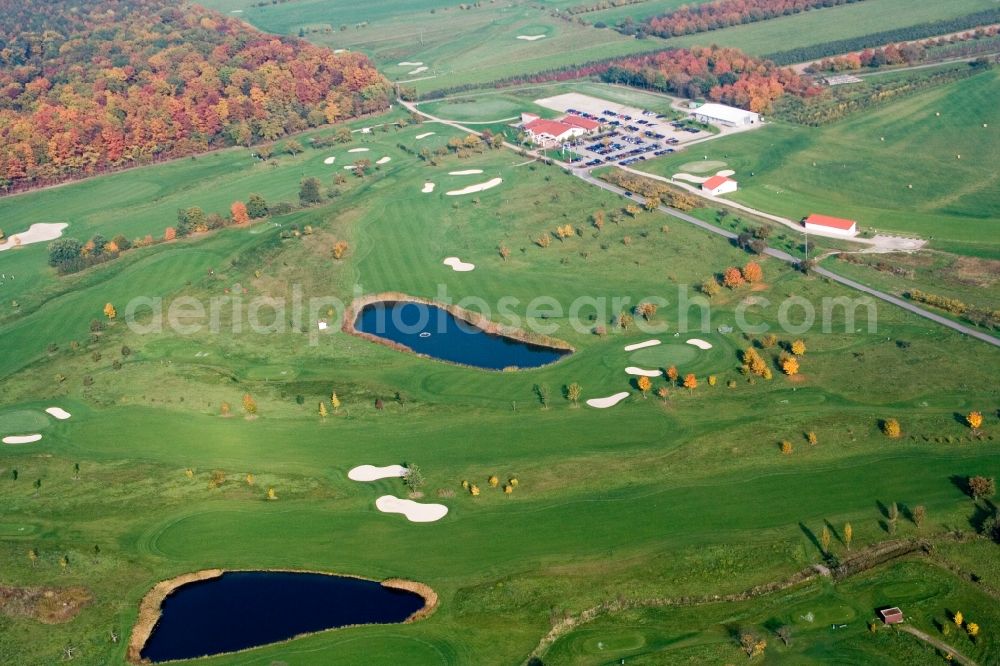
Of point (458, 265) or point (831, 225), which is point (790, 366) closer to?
point (831, 225)

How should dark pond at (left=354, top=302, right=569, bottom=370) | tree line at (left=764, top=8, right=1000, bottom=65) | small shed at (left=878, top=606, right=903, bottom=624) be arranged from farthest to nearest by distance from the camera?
tree line at (left=764, top=8, right=1000, bottom=65), dark pond at (left=354, top=302, right=569, bottom=370), small shed at (left=878, top=606, right=903, bottom=624)

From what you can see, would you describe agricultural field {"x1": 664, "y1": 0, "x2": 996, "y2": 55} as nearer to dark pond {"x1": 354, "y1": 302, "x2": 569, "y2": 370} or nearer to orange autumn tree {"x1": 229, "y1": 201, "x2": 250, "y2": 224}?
orange autumn tree {"x1": 229, "y1": 201, "x2": 250, "y2": 224}

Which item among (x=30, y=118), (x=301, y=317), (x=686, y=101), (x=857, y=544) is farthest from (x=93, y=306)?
(x=686, y=101)

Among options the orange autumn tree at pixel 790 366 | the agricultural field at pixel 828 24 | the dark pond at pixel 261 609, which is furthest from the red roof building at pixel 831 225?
the agricultural field at pixel 828 24

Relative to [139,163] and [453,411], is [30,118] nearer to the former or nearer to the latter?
Answer: [139,163]

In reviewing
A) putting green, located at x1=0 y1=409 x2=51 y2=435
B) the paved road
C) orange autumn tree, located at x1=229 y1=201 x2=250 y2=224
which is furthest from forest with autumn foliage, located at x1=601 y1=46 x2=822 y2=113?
putting green, located at x1=0 y1=409 x2=51 y2=435
